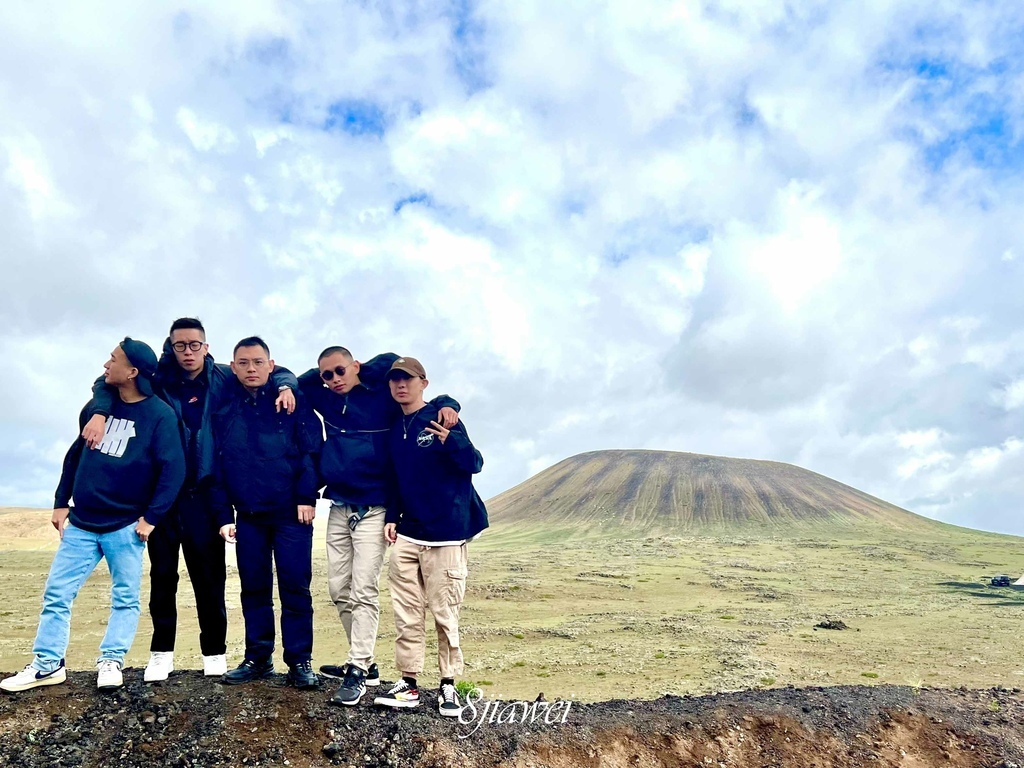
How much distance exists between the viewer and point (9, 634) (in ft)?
48.8

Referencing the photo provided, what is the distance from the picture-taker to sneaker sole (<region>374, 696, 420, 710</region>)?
5242 mm

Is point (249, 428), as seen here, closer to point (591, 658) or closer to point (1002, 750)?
point (1002, 750)

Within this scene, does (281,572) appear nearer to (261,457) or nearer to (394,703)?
(261,457)

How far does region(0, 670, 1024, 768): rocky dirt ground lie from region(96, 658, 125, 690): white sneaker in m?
0.08

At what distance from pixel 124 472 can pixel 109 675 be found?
4.84 feet

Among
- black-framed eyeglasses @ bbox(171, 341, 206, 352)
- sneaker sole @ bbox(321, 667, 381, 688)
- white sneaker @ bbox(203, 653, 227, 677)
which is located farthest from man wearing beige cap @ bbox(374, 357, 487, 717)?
black-framed eyeglasses @ bbox(171, 341, 206, 352)

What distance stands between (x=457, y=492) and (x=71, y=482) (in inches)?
113

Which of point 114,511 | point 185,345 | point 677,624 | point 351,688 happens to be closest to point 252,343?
point 185,345

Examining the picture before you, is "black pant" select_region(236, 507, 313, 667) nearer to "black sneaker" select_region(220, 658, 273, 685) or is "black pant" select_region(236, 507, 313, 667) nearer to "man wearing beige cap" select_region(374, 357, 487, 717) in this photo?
"black sneaker" select_region(220, 658, 273, 685)

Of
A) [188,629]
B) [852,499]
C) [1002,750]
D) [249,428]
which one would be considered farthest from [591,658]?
[852,499]

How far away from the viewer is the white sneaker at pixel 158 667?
540 cm

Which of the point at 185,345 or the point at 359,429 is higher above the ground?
the point at 185,345

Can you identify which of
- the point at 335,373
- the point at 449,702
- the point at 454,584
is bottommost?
the point at 449,702

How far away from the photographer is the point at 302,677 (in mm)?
5438
